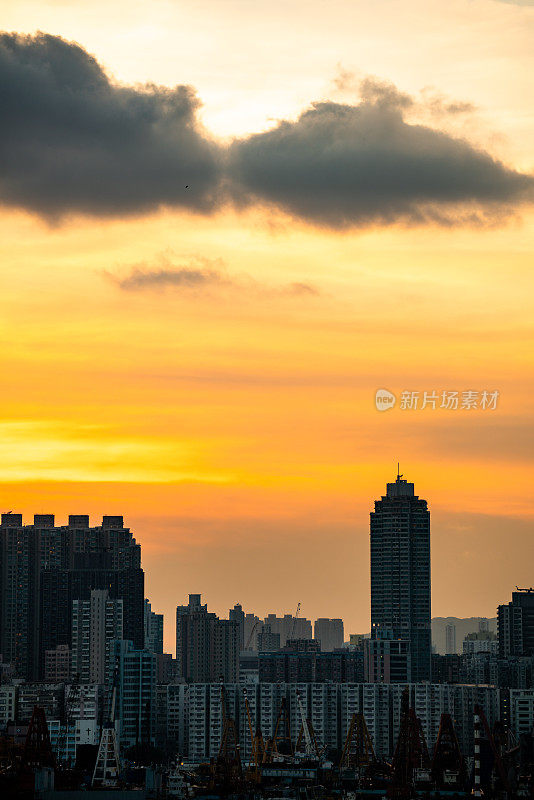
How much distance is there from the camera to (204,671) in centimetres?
14238

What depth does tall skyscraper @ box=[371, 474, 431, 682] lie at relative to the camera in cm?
14125

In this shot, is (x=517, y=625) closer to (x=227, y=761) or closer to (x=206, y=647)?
(x=206, y=647)

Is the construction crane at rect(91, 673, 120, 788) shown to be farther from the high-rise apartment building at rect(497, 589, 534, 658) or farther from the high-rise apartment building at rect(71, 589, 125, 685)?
the high-rise apartment building at rect(497, 589, 534, 658)

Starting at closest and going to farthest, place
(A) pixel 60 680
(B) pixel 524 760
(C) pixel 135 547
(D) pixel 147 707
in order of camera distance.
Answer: (B) pixel 524 760 < (D) pixel 147 707 < (A) pixel 60 680 < (C) pixel 135 547

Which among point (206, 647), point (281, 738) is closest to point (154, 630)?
point (206, 647)

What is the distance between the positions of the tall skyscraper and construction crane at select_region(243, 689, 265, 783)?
138ft

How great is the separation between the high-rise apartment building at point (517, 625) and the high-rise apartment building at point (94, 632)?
34691 mm

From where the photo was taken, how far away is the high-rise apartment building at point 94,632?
118312 mm

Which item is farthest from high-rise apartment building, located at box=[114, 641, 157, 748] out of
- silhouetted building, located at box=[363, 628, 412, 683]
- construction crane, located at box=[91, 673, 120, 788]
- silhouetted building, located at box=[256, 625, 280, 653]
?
silhouetted building, located at box=[256, 625, 280, 653]

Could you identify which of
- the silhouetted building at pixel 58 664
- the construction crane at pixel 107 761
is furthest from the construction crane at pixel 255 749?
the silhouetted building at pixel 58 664

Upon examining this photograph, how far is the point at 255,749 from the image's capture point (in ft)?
298

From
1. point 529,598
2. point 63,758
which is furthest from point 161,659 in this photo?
point 63,758

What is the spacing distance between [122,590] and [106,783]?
6332 centimetres

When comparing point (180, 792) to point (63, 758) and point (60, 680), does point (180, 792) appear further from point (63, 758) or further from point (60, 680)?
point (60, 680)
